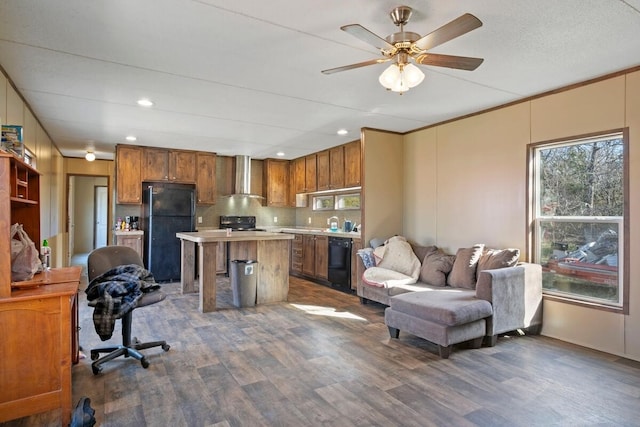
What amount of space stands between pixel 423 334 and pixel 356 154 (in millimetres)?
3346

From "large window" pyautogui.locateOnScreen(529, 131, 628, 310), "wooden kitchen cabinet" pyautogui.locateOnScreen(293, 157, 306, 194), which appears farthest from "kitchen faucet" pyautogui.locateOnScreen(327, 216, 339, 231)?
"large window" pyautogui.locateOnScreen(529, 131, 628, 310)

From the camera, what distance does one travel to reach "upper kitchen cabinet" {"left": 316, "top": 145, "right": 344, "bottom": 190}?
615 centimetres

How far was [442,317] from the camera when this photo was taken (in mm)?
2988

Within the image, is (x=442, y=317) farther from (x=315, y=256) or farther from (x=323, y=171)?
(x=323, y=171)

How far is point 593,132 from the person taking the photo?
326cm

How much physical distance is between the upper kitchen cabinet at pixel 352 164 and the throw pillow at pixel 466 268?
219 centimetres

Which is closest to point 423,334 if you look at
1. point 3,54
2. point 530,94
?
point 530,94

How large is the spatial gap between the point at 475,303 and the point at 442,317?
395 mm

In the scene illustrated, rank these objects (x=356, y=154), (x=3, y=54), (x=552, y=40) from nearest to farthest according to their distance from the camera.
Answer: (x=552, y=40), (x=3, y=54), (x=356, y=154)

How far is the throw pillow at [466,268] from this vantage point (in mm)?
3857

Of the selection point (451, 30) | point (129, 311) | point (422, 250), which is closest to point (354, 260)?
point (422, 250)

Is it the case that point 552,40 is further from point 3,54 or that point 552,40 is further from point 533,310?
point 3,54

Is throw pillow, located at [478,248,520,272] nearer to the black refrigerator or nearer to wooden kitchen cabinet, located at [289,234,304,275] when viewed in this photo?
wooden kitchen cabinet, located at [289,234,304,275]

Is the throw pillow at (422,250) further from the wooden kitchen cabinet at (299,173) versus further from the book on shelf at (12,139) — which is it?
the book on shelf at (12,139)
